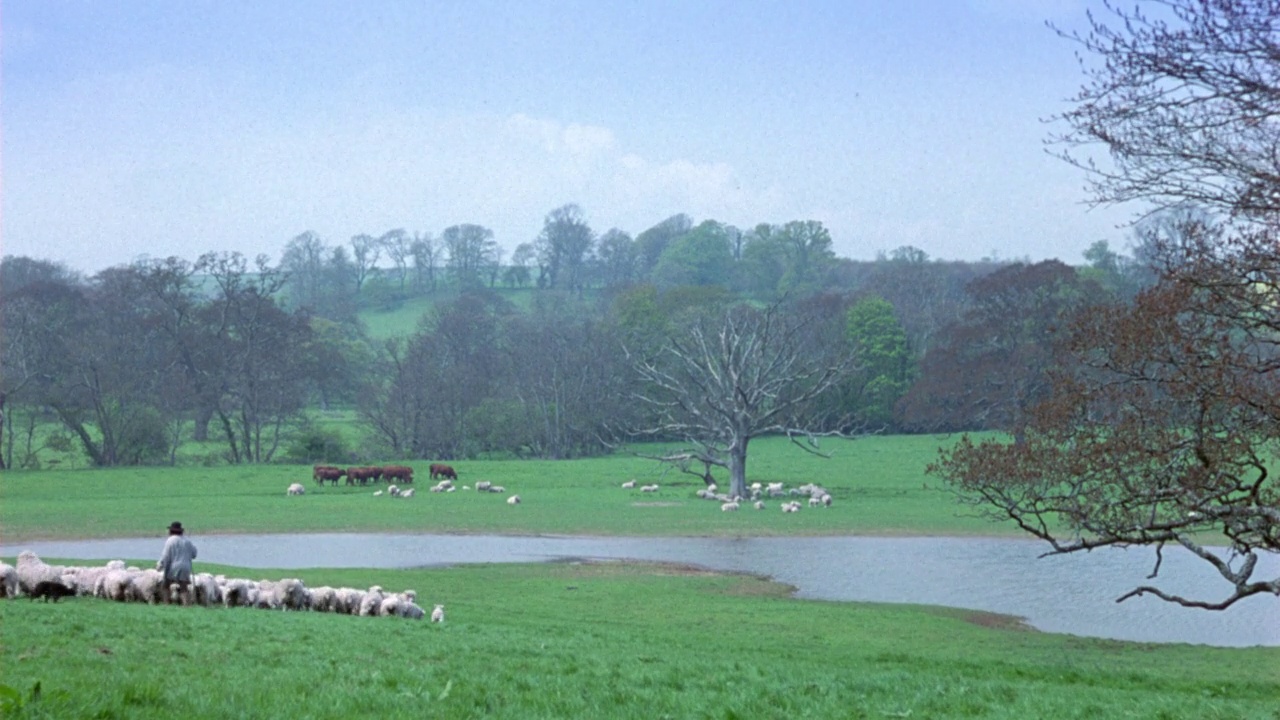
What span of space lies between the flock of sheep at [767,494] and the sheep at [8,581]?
34.4m

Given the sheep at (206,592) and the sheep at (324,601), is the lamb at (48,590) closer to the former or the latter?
the sheep at (206,592)

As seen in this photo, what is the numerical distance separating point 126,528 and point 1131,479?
3567cm

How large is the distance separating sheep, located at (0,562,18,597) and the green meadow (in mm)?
1105

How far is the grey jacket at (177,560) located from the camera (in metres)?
21.1

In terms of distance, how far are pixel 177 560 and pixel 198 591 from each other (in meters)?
0.87

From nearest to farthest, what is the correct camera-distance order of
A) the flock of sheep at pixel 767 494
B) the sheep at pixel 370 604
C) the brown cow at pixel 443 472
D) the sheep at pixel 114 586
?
1. the sheep at pixel 114 586
2. the sheep at pixel 370 604
3. the flock of sheep at pixel 767 494
4. the brown cow at pixel 443 472

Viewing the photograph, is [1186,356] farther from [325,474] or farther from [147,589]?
[325,474]

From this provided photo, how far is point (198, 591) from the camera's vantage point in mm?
21906

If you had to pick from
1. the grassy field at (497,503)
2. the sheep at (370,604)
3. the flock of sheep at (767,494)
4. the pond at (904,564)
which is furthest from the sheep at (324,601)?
the flock of sheep at (767,494)

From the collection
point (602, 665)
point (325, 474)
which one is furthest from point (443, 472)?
point (602, 665)

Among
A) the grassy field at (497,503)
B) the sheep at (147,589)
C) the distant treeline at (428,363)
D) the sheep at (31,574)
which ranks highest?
the distant treeline at (428,363)

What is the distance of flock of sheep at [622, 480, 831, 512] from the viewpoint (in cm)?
5283

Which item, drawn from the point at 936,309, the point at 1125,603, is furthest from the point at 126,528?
the point at 936,309

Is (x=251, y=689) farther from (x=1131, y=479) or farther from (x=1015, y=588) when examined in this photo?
(x=1015, y=588)
